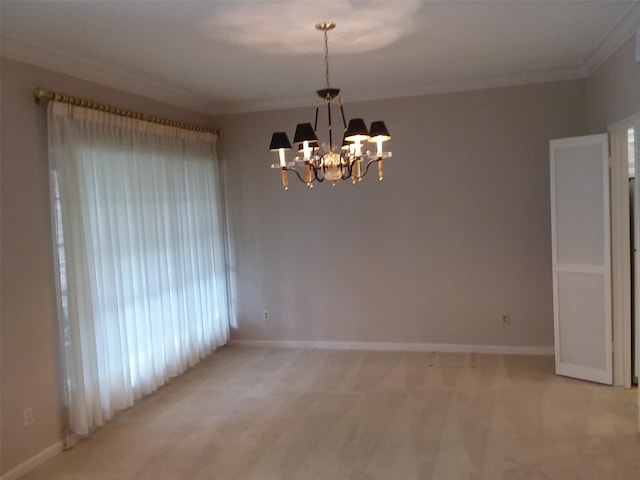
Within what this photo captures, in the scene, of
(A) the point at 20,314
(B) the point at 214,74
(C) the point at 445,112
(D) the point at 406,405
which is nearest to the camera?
(A) the point at 20,314

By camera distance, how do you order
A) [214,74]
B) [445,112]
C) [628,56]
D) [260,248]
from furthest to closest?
[260,248] → [445,112] → [214,74] → [628,56]

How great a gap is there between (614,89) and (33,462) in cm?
482

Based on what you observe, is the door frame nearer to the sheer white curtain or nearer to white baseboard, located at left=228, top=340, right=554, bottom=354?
white baseboard, located at left=228, top=340, right=554, bottom=354

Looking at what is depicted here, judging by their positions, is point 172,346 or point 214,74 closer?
point 214,74

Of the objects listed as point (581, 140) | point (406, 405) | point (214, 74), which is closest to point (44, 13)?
point (214, 74)

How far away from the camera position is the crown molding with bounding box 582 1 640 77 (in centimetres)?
338

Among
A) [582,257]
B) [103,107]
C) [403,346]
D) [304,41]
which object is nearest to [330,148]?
[304,41]

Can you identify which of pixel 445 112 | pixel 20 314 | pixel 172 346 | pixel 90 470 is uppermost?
pixel 445 112

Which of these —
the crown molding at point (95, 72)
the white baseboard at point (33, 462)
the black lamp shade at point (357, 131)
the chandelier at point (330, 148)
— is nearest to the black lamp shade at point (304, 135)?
the chandelier at point (330, 148)

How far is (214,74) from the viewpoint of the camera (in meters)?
4.47

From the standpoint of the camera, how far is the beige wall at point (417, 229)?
516 centimetres

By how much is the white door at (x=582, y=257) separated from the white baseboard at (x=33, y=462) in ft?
12.9

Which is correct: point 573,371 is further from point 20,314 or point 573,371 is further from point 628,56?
point 20,314

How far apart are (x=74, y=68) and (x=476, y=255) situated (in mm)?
3860
